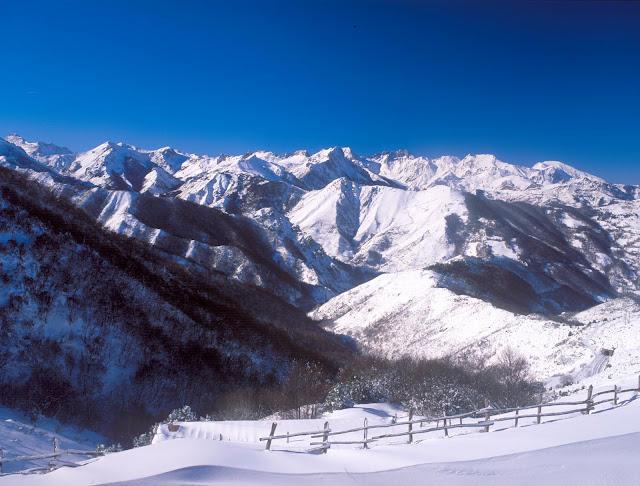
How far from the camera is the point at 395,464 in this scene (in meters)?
12.2

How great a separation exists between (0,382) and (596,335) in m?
58.6

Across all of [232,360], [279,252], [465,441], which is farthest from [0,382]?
[279,252]

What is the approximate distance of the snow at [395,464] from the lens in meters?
11.1

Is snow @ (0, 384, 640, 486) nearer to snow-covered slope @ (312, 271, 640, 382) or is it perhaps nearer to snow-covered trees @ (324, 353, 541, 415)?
snow-covered trees @ (324, 353, 541, 415)

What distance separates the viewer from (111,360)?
37562 millimetres

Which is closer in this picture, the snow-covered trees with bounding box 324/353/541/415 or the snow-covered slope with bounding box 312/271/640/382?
the snow-covered trees with bounding box 324/353/541/415

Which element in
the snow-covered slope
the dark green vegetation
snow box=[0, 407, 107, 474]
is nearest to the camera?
snow box=[0, 407, 107, 474]

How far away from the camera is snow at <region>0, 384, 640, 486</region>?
36.6ft

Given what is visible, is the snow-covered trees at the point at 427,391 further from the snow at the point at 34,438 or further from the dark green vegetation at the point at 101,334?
the snow at the point at 34,438

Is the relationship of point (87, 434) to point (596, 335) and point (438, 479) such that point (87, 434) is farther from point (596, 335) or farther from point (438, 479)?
point (596, 335)

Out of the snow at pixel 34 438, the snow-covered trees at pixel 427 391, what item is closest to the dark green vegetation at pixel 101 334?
the snow at pixel 34 438

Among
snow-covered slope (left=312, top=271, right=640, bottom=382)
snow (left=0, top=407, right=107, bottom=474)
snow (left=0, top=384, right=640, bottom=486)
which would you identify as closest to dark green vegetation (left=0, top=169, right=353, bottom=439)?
snow (left=0, top=407, right=107, bottom=474)

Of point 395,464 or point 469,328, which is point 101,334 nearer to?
point 395,464

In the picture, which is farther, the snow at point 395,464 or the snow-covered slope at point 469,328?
the snow-covered slope at point 469,328
